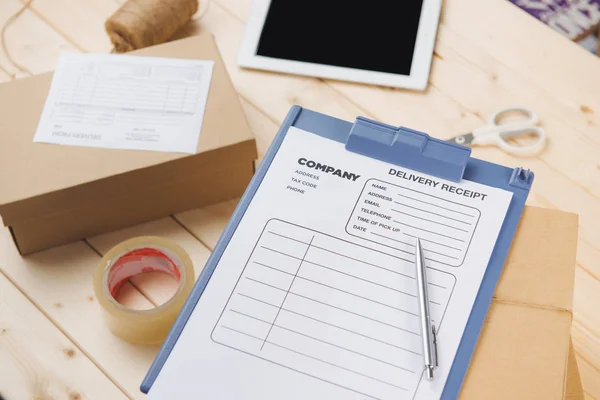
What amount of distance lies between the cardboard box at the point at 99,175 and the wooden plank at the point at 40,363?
84mm

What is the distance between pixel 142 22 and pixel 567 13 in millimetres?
915

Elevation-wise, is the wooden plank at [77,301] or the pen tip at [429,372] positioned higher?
the pen tip at [429,372]

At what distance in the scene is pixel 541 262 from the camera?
52cm

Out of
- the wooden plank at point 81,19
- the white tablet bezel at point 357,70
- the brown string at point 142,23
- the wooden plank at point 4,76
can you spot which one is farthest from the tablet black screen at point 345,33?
the wooden plank at point 4,76

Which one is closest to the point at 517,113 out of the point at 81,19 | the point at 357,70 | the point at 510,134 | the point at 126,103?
the point at 510,134

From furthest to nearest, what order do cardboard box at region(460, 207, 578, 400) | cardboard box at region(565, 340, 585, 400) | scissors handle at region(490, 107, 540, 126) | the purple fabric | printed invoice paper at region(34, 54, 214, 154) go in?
the purple fabric < scissors handle at region(490, 107, 540, 126) < printed invoice paper at region(34, 54, 214, 154) < cardboard box at region(565, 340, 585, 400) < cardboard box at region(460, 207, 578, 400)

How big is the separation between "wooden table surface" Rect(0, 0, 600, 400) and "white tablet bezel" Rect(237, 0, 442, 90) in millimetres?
12

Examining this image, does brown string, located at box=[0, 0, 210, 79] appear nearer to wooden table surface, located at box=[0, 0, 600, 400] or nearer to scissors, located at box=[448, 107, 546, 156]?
wooden table surface, located at box=[0, 0, 600, 400]

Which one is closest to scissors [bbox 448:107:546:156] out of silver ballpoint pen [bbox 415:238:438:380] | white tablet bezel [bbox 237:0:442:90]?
white tablet bezel [bbox 237:0:442:90]

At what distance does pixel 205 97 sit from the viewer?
81 centimetres

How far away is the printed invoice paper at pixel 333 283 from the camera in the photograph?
18.8 inches

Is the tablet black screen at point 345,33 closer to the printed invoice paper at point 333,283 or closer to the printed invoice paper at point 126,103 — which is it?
the printed invoice paper at point 126,103

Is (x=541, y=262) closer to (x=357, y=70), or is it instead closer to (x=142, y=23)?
(x=357, y=70)

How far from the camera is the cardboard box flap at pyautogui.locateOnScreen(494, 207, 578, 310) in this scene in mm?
507
